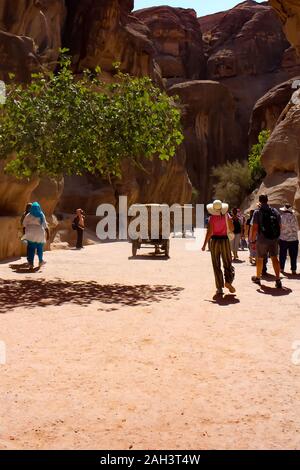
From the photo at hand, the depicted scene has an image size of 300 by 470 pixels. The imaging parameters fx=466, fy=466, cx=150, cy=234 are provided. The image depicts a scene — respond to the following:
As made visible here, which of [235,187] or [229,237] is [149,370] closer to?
[229,237]

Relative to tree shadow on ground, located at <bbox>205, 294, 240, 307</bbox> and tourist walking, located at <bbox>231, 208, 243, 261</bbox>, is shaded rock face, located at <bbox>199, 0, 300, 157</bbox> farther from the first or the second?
tree shadow on ground, located at <bbox>205, 294, 240, 307</bbox>

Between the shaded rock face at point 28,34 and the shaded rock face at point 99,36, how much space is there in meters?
1.24

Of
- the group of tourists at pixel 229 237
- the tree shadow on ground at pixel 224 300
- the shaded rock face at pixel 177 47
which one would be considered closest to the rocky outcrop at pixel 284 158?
the group of tourists at pixel 229 237

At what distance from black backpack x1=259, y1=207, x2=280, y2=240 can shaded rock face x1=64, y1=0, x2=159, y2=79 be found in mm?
28880

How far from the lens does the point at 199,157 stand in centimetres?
5897

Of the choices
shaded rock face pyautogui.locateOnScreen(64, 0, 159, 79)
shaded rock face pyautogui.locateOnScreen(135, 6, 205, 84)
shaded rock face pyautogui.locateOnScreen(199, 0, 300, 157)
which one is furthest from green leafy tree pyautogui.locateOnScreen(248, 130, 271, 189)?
shaded rock face pyautogui.locateOnScreen(135, 6, 205, 84)

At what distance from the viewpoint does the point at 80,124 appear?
8594 mm

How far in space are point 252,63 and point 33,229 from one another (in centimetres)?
5767

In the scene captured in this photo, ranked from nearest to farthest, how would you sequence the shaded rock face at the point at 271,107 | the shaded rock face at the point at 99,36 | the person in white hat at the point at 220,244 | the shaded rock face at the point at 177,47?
the person in white hat at the point at 220,244, the shaded rock face at the point at 99,36, the shaded rock face at the point at 271,107, the shaded rock face at the point at 177,47

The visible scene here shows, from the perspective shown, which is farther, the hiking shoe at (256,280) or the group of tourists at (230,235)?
the hiking shoe at (256,280)

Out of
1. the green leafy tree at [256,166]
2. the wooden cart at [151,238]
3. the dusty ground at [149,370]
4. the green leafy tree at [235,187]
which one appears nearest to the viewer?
the dusty ground at [149,370]

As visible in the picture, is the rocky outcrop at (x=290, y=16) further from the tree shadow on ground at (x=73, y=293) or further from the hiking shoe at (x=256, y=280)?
the tree shadow on ground at (x=73, y=293)

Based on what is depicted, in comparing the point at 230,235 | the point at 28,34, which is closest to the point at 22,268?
the point at 230,235

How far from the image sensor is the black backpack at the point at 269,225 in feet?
29.4
